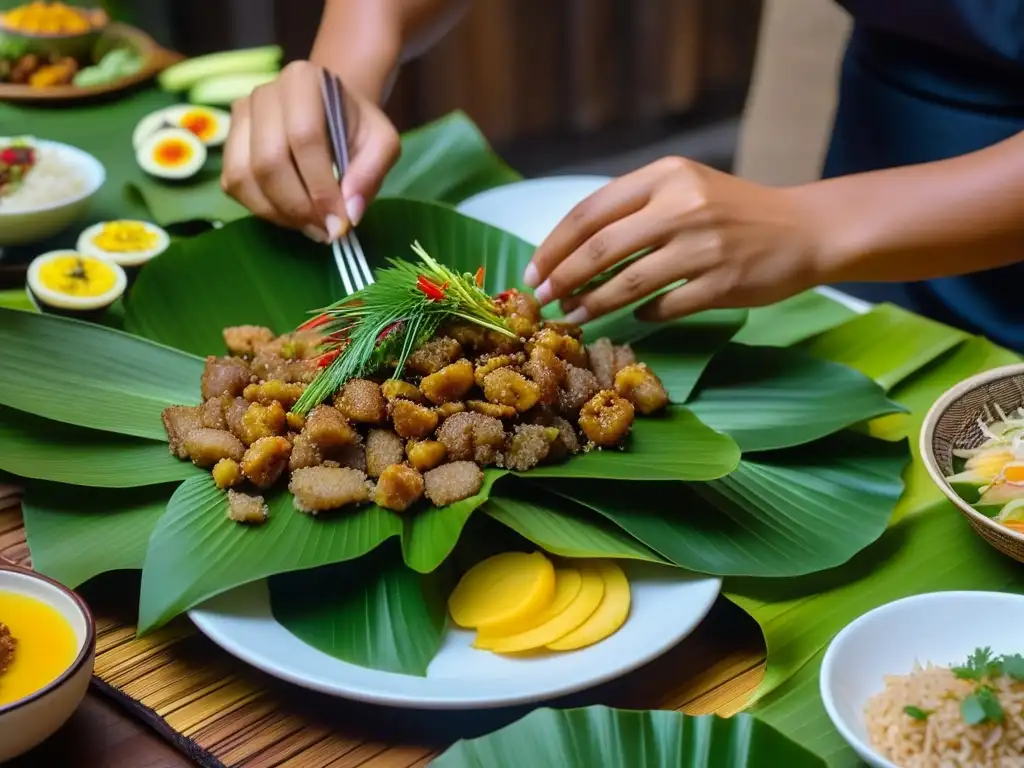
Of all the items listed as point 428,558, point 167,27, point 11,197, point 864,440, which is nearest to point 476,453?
point 428,558

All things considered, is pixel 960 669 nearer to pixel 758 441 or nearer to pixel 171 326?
pixel 758 441

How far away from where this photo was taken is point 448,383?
163 centimetres

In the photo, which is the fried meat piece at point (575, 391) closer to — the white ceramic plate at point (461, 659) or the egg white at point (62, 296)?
the white ceramic plate at point (461, 659)

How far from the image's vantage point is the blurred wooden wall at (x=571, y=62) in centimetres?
554

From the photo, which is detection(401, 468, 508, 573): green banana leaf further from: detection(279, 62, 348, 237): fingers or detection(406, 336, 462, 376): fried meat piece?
detection(279, 62, 348, 237): fingers

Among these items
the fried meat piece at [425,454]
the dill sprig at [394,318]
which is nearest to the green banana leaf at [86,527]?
the dill sprig at [394,318]

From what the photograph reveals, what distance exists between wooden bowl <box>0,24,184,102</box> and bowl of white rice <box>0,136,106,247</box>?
52cm

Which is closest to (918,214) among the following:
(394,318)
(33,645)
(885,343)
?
(885,343)

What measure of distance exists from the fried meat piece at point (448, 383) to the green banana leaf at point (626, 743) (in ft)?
1.81

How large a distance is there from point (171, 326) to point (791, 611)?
1187 mm

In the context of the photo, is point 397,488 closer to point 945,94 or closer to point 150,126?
point 945,94

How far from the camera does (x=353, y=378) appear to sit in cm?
165

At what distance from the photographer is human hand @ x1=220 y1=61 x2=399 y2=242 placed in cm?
202

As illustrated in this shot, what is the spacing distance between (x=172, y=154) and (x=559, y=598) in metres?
1.84
